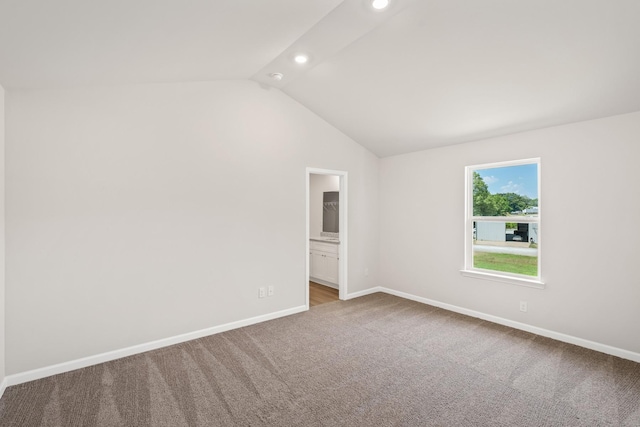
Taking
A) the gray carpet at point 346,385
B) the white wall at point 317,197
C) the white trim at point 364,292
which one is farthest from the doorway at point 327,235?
the gray carpet at point 346,385

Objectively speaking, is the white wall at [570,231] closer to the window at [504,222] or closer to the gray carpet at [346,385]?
the window at [504,222]

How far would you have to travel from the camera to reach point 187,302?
3283mm

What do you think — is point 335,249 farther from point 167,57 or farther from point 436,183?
point 167,57

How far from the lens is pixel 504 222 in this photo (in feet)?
12.6

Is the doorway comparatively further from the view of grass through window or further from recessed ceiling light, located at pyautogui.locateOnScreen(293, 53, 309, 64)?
the view of grass through window

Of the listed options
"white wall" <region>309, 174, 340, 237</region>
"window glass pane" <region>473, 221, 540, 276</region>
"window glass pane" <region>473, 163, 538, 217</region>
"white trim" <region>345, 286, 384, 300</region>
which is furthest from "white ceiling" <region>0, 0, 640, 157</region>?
"white trim" <region>345, 286, 384, 300</region>

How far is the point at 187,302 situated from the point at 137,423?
1.36 m

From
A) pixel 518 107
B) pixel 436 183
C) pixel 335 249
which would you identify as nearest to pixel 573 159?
pixel 518 107

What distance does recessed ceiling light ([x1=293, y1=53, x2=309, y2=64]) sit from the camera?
295 centimetres

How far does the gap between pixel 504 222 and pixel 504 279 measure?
0.70 m

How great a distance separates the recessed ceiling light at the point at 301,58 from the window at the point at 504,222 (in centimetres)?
251

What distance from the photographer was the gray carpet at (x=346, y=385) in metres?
2.08

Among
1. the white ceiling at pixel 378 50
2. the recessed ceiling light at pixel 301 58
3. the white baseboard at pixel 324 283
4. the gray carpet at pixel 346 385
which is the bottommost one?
the gray carpet at pixel 346 385

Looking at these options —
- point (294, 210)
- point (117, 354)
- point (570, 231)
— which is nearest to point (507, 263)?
point (570, 231)
